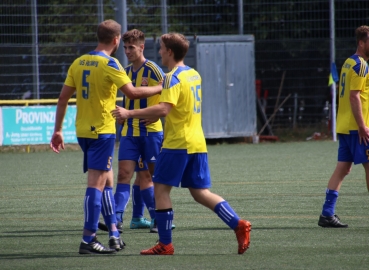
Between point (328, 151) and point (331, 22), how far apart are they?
603 centimetres

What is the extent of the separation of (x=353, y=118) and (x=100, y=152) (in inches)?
110

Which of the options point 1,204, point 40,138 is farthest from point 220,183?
point 40,138

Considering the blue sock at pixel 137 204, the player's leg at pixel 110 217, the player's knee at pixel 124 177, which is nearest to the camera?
the player's leg at pixel 110 217

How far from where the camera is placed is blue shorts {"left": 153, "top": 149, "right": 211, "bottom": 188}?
6754 millimetres

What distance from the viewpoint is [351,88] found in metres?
8.11

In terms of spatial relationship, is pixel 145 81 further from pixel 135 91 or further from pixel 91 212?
pixel 91 212

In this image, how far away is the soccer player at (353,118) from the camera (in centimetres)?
808

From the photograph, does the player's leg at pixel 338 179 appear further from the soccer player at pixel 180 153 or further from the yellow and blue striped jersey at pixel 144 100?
the yellow and blue striped jersey at pixel 144 100

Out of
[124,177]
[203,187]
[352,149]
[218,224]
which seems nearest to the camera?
[203,187]

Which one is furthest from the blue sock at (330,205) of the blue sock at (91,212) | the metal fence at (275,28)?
the metal fence at (275,28)

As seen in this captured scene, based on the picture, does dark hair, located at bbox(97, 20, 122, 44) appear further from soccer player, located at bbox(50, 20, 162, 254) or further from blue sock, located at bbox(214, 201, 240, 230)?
blue sock, located at bbox(214, 201, 240, 230)

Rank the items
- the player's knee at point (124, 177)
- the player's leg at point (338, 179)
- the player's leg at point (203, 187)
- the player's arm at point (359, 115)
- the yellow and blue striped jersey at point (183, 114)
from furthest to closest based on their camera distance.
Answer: the player's knee at point (124, 177), the player's leg at point (338, 179), the player's arm at point (359, 115), the player's leg at point (203, 187), the yellow and blue striped jersey at point (183, 114)

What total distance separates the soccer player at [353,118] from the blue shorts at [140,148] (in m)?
1.86

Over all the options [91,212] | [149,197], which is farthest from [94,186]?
[149,197]
